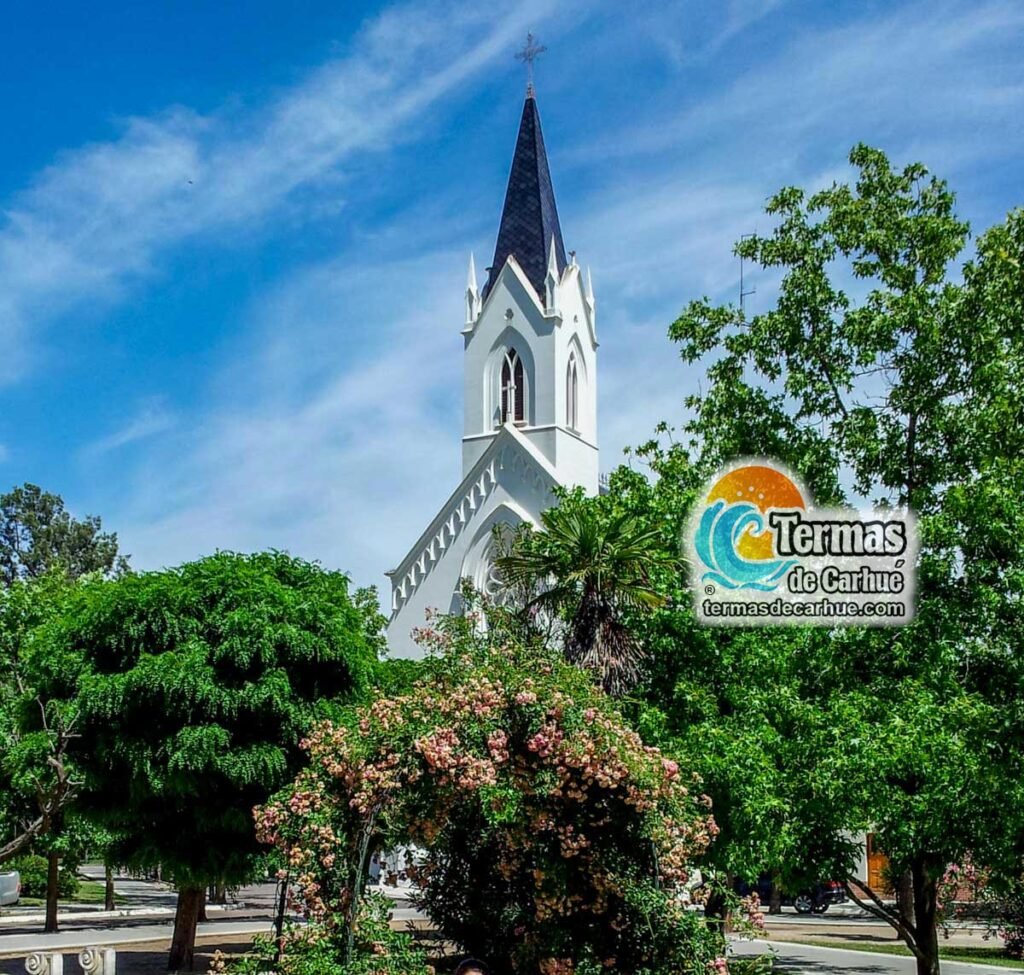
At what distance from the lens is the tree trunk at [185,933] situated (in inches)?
800

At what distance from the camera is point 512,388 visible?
51469 millimetres

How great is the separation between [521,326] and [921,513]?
119 ft

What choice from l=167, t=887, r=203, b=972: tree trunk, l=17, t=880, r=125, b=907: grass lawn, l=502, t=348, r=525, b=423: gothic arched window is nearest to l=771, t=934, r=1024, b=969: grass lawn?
l=167, t=887, r=203, b=972: tree trunk

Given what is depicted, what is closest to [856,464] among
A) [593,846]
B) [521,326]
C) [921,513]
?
[921,513]

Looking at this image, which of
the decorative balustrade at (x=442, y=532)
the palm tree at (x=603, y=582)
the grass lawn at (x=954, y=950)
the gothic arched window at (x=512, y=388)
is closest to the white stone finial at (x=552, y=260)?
the gothic arched window at (x=512, y=388)

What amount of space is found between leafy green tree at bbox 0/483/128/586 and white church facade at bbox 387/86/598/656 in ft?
97.5

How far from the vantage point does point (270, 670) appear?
19.1 meters

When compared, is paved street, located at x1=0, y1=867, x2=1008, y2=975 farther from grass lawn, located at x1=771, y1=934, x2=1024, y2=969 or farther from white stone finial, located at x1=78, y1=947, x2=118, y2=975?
white stone finial, located at x1=78, y1=947, x2=118, y2=975

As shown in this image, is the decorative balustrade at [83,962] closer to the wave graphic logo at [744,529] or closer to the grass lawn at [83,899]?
the wave graphic logo at [744,529]

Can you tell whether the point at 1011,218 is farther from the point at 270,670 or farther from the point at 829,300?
the point at 270,670

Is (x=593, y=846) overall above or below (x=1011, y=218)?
below

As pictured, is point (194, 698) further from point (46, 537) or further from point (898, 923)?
point (46, 537)

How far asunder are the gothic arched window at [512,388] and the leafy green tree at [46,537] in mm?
30942

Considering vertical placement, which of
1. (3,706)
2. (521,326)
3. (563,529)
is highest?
(521,326)
